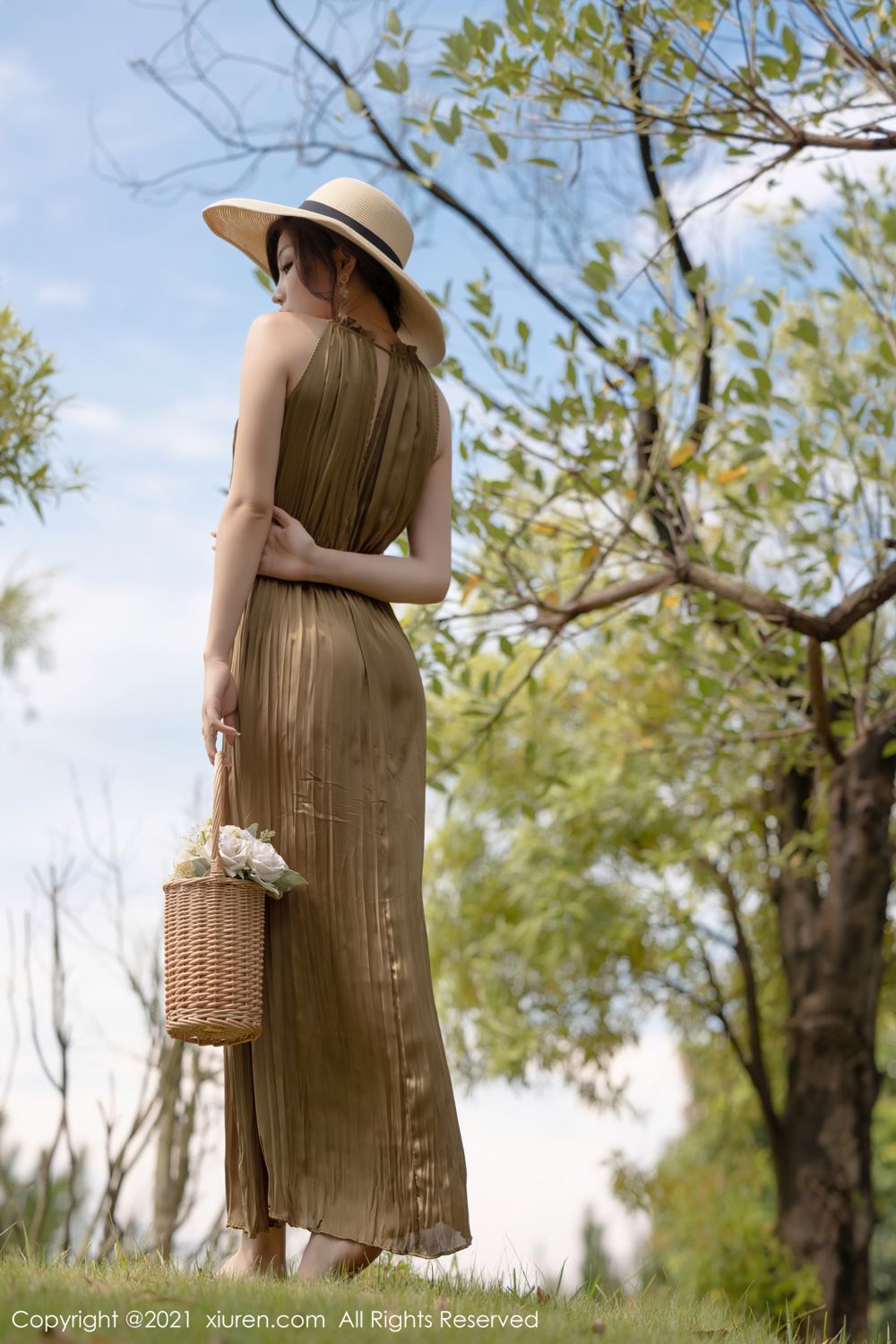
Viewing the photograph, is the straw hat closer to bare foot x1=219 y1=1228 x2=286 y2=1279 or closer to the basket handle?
the basket handle

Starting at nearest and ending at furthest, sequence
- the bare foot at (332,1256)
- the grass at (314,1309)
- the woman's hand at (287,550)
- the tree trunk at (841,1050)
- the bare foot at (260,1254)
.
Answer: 1. the grass at (314,1309)
2. the bare foot at (332,1256)
3. the bare foot at (260,1254)
4. the woman's hand at (287,550)
5. the tree trunk at (841,1050)

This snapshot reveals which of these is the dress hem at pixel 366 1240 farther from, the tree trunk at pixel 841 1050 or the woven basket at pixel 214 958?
the tree trunk at pixel 841 1050

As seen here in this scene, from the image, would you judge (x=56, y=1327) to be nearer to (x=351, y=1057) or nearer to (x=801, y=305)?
(x=351, y=1057)

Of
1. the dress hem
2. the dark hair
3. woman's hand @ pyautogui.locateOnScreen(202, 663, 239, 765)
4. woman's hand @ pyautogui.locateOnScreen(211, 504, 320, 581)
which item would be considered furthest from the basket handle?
the dark hair

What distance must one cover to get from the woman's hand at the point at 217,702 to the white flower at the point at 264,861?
0.78 ft

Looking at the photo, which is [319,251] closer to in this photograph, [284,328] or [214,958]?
[284,328]

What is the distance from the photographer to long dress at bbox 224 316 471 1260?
2816 millimetres

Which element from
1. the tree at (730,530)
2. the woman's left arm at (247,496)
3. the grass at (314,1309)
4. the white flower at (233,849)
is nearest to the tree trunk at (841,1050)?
the tree at (730,530)

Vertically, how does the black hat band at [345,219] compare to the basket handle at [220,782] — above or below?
above

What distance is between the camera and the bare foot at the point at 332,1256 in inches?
108

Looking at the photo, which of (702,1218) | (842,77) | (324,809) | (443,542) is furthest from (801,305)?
(324,809)

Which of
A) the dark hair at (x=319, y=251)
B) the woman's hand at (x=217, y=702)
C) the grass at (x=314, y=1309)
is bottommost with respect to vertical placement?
the grass at (x=314, y=1309)

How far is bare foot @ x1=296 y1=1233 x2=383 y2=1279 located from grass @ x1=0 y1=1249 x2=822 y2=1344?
38mm

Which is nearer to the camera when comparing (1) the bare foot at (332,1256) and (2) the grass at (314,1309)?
(2) the grass at (314,1309)
